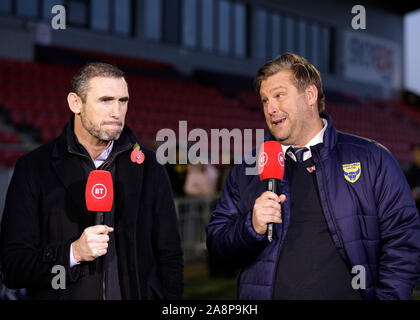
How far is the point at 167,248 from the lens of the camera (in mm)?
2482

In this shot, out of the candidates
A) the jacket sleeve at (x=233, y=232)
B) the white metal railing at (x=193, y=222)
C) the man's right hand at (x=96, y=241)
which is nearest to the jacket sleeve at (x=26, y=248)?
the man's right hand at (x=96, y=241)

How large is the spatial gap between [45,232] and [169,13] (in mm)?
14602

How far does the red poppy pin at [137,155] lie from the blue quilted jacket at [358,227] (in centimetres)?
58

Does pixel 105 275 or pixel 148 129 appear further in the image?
pixel 148 129

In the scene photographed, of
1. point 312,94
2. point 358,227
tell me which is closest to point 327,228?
point 358,227

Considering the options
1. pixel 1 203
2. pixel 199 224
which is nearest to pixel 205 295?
pixel 199 224

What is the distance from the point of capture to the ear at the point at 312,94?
2.54 metres

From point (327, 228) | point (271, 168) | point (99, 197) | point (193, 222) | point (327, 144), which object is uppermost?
point (327, 144)

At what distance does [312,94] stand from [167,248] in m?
1.12

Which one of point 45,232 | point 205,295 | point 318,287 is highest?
point 45,232

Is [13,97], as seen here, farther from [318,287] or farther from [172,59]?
[318,287]

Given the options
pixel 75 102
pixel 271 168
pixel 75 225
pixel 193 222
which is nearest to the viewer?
pixel 271 168

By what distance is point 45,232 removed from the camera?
230 centimetres

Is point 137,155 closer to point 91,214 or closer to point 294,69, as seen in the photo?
point 91,214
